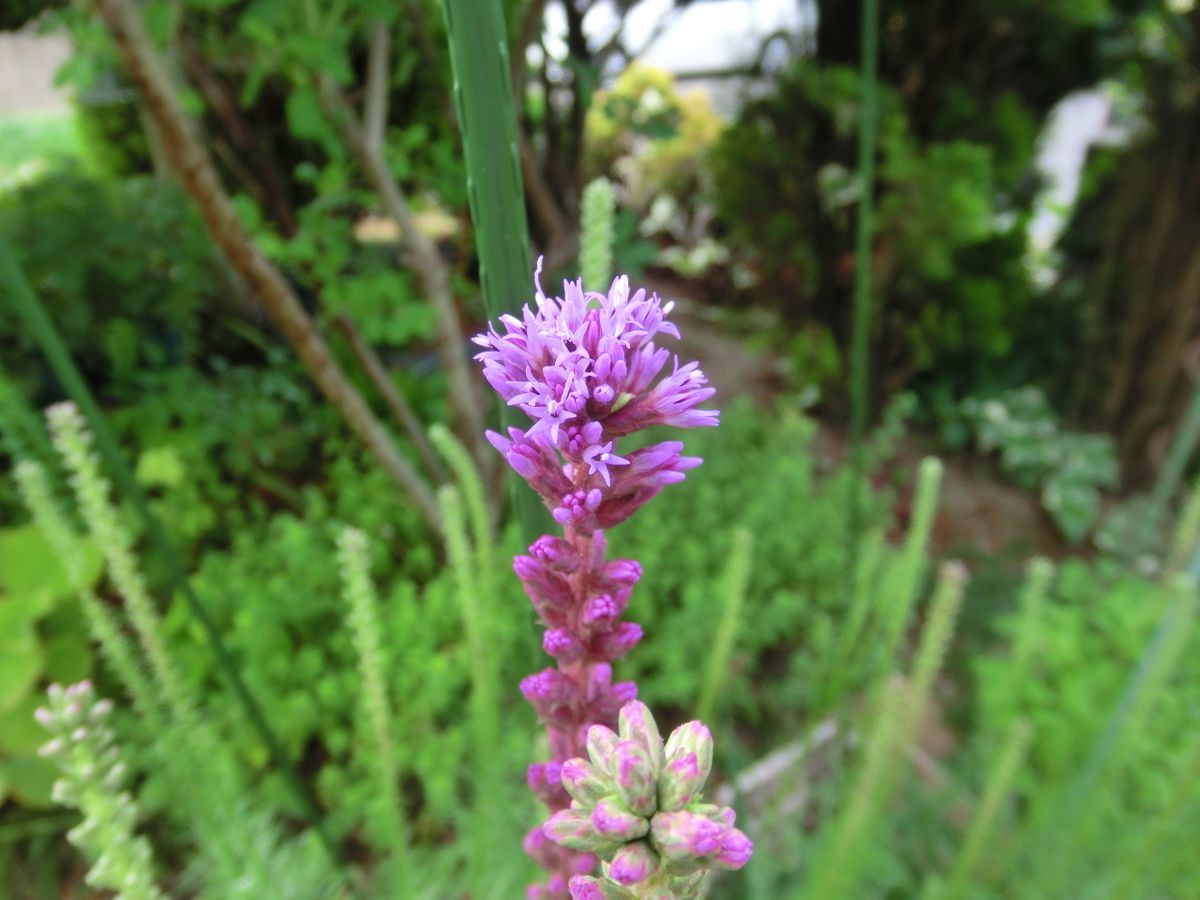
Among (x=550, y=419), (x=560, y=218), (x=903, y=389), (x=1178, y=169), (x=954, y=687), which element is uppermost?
(x=550, y=419)

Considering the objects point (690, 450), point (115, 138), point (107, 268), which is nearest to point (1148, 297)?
point (690, 450)

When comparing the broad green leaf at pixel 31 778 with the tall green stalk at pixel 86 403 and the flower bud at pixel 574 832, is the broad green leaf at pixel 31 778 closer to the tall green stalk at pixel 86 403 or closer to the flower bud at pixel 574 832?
the tall green stalk at pixel 86 403

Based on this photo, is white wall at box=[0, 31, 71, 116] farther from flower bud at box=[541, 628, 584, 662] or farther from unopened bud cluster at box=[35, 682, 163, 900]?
flower bud at box=[541, 628, 584, 662]

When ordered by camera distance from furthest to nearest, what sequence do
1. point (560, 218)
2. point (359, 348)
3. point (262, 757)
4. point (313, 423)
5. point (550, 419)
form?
point (313, 423), point (560, 218), point (359, 348), point (262, 757), point (550, 419)

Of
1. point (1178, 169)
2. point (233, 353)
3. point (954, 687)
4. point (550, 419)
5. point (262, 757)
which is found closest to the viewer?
point (550, 419)

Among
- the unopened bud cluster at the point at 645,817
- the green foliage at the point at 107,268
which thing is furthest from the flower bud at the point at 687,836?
the green foliage at the point at 107,268

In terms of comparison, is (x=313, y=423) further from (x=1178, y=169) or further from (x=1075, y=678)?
(x=1178, y=169)

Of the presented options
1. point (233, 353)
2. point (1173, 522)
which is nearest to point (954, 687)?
point (1173, 522)

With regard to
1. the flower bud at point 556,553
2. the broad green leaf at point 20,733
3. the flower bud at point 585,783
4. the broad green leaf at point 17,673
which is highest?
the flower bud at point 556,553

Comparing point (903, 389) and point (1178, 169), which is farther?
point (903, 389)
